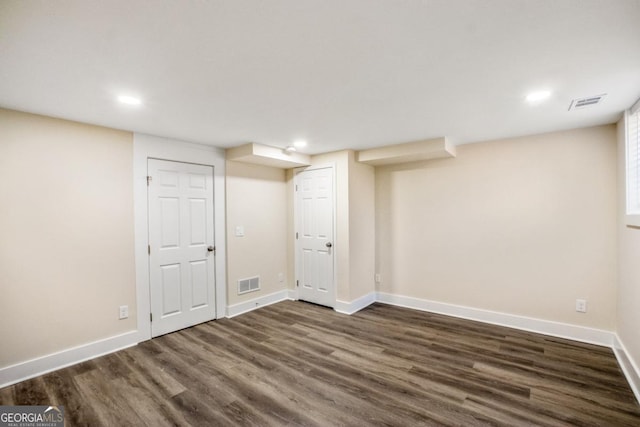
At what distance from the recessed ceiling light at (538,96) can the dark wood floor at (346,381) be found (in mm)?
2317

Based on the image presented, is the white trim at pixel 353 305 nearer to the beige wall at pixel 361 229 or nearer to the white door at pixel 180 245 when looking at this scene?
the beige wall at pixel 361 229

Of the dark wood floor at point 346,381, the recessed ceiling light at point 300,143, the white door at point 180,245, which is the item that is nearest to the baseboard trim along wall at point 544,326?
the dark wood floor at point 346,381

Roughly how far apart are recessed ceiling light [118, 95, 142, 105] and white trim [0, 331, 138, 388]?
235cm

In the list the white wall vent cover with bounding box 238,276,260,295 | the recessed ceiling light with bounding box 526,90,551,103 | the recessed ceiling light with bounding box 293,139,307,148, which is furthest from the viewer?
the white wall vent cover with bounding box 238,276,260,295

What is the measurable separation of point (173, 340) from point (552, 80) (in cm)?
423

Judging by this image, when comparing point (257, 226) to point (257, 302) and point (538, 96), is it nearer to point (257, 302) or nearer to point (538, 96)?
point (257, 302)

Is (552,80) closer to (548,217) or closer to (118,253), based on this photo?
(548,217)

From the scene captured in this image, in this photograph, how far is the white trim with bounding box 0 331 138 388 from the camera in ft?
7.77

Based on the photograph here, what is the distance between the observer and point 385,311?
161 inches

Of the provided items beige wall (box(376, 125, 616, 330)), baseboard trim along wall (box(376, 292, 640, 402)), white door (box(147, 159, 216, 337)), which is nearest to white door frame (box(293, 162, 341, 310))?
beige wall (box(376, 125, 616, 330))

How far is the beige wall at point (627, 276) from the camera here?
2264 millimetres

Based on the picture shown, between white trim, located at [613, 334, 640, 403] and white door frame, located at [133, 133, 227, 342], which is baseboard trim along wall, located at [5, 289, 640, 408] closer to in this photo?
white trim, located at [613, 334, 640, 403]

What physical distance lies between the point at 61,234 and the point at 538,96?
169 inches

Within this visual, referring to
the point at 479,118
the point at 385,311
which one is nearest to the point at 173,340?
the point at 385,311
